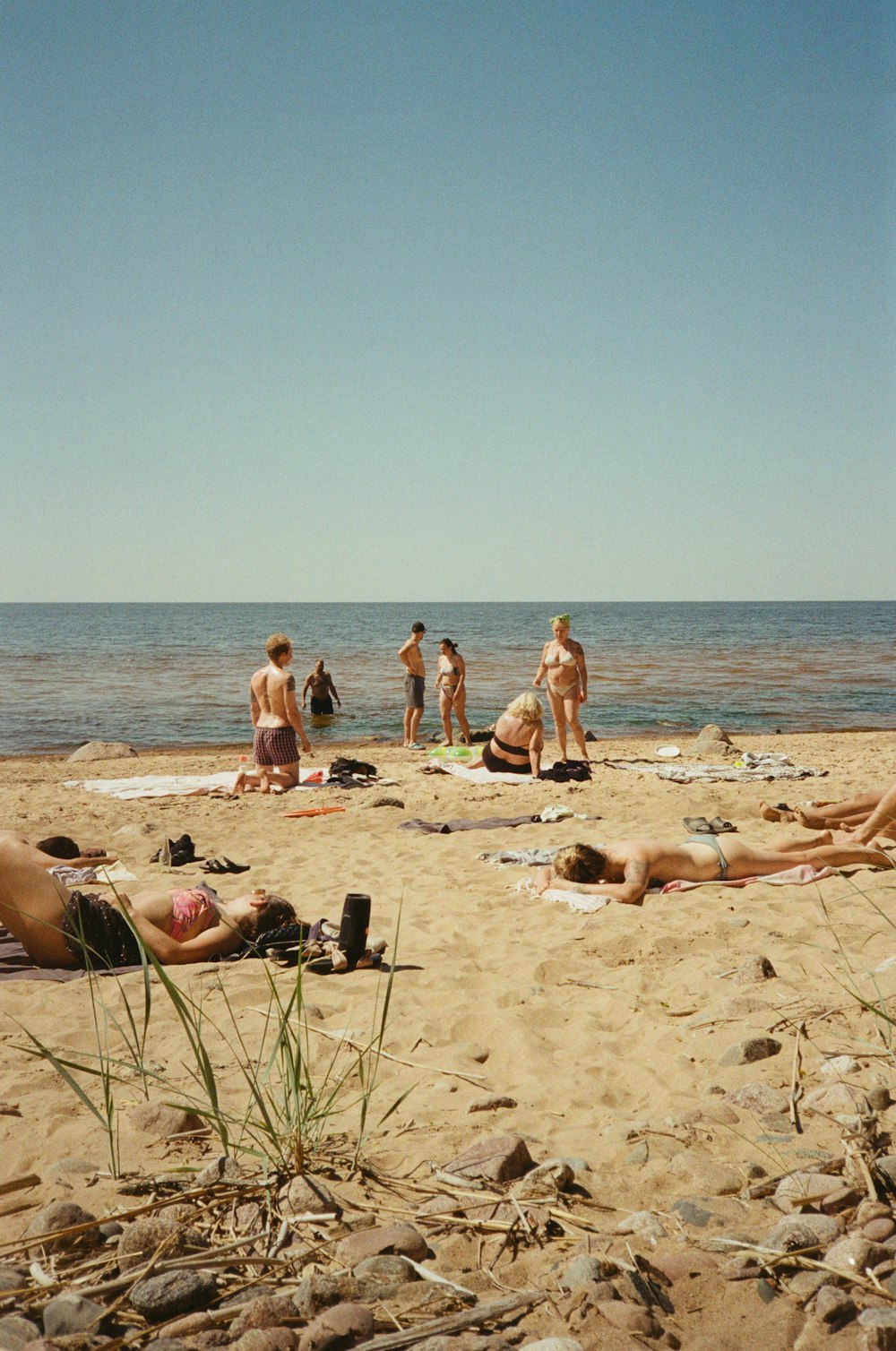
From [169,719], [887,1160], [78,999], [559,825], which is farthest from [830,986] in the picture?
[169,719]

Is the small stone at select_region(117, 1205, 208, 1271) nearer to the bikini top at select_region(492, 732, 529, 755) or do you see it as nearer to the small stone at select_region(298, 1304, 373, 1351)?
the small stone at select_region(298, 1304, 373, 1351)

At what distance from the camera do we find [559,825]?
8.37 m

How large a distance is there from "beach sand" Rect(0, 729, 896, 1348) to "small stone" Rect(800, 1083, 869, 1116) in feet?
0.17

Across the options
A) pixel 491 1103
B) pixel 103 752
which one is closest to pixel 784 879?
pixel 491 1103

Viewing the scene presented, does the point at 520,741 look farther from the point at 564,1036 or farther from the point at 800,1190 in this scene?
the point at 800,1190

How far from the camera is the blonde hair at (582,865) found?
19.6ft

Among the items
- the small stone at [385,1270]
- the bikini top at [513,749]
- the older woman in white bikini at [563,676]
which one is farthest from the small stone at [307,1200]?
the older woman in white bikini at [563,676]

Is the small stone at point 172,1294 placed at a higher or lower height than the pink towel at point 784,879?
higher

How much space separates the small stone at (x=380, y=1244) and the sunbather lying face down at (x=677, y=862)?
3744 mm

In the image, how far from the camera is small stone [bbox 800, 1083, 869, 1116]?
283 cm

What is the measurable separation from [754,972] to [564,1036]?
0.99 m

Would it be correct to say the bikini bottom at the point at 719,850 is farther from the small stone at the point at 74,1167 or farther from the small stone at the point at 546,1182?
the small stone at the point at 74,1167

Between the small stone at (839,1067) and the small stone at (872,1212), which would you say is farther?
the small stone at (839,1067)

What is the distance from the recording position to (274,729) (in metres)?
10.6
